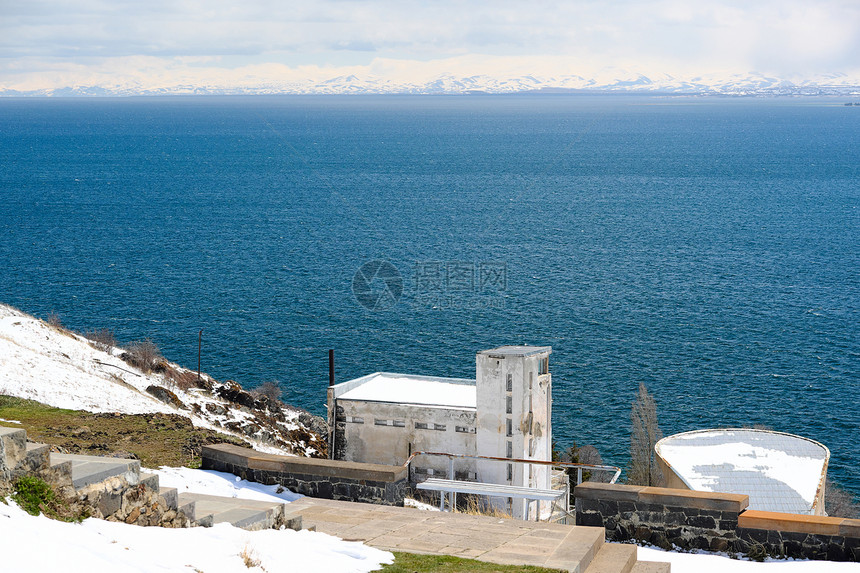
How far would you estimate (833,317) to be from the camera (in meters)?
59.3

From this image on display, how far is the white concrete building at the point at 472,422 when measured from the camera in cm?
2847

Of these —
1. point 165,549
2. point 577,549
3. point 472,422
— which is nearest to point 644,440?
point 472,422

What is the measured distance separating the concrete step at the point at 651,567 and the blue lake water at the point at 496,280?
27.8 meters

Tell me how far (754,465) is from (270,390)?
22997 millimetres

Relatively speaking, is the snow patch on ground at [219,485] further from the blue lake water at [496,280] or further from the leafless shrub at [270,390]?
the leafless shrub at [270,390]

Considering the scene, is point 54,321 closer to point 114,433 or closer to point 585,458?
point 585,458

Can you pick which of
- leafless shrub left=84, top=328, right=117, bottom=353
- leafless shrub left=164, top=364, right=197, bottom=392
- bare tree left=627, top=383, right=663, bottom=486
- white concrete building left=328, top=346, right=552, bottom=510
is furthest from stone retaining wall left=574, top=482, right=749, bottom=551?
leafless shrub left=84, top=328, right=117, bottom=353

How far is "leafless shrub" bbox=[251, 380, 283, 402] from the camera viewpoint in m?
43.2

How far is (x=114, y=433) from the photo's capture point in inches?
730

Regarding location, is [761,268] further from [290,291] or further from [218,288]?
[218,288]

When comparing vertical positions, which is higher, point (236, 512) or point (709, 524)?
point (236, 512)

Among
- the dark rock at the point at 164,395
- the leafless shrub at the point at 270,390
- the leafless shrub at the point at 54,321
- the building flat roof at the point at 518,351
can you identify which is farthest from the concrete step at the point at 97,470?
the leafless shrub at the point at 54,321

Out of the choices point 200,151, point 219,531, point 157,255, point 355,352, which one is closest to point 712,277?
point 355,352

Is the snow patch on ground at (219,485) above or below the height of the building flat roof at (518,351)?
above
